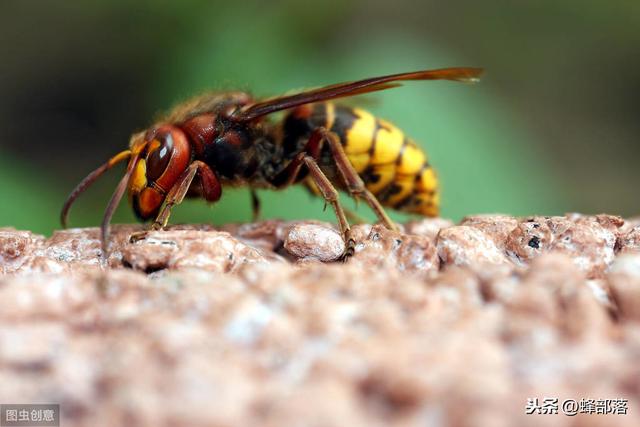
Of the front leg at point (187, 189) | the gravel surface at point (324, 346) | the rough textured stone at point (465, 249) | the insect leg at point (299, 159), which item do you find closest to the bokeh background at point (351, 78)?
the insect leg at point (299, 159)

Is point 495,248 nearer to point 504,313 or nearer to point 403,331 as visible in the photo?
point 504,313

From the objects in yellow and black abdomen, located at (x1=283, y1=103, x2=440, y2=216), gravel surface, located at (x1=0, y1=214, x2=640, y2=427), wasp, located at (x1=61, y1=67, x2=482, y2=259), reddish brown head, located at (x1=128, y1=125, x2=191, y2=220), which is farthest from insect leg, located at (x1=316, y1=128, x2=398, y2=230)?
gravel surface, located at (x1=0, y1=214, x2=640, y2=427)

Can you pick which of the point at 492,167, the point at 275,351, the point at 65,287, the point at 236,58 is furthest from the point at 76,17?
the point at 275,351

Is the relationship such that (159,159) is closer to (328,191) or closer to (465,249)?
(328,191)

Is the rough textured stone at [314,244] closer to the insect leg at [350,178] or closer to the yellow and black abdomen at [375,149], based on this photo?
the insect leg at [350,178]

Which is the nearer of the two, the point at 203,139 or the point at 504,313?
the point at 504,313

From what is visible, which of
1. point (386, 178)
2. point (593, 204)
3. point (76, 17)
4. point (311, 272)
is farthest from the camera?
point (593, 204)

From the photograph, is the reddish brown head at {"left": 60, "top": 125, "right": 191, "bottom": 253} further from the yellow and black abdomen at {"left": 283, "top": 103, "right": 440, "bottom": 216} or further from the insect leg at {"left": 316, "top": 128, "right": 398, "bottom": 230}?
the yellow and black abdomen at {"left": 283, "top": 103, "right": 440, "bottom": 216}

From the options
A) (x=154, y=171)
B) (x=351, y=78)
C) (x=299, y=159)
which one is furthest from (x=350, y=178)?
(x=351, y=78)
